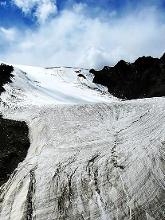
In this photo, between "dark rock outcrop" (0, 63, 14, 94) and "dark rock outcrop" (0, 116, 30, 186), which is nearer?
"dark rock outcrop" (0, 116, 30, 186)

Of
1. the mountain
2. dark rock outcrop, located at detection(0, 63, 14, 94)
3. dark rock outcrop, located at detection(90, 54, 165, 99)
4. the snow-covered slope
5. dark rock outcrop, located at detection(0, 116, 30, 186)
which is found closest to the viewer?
the mountain

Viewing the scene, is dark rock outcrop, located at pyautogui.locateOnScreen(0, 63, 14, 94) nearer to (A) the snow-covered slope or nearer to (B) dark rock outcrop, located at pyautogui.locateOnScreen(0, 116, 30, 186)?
(A) the snow-covered slope

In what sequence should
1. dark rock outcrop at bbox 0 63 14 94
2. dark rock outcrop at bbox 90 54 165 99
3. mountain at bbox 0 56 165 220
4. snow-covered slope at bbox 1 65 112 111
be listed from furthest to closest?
dark rock outcrop at bbox 90 54 165 99 < dark rock outcrop at bbox 0 63 14 94 < snow-covered slope at bbox 1 65 112 111 < mountain at bbox 0 56 165 220

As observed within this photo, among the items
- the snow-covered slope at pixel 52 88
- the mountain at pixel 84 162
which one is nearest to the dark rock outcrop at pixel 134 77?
the snow-covered slope at pixel 52 88

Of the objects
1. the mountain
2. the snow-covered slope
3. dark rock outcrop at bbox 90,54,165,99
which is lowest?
the mountain

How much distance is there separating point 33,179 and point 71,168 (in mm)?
1132

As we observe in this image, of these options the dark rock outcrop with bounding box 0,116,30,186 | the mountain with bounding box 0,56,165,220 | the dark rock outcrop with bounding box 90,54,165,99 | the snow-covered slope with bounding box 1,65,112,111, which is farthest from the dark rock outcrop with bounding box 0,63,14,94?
the dark rock outcrop with bounding box 90,54,165,99

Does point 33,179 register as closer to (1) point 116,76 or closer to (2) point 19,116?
(2) point 19,116

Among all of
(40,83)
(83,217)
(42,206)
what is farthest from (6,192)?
(40,83)

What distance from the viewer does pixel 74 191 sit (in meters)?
10.9

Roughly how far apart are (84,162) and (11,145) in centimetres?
490

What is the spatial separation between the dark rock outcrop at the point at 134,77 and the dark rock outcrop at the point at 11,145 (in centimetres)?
2832

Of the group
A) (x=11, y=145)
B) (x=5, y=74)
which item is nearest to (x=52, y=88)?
(x=5, y=74)

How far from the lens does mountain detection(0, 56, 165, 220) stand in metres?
10.2
